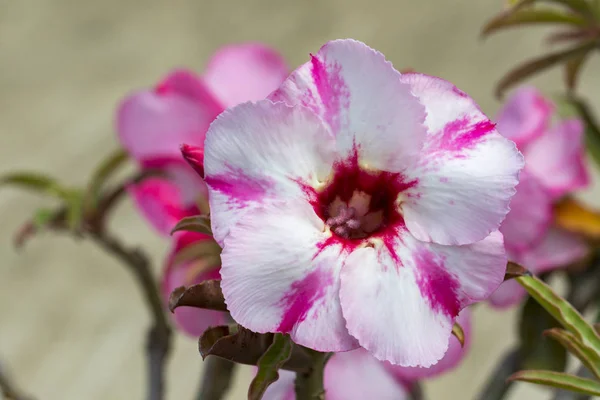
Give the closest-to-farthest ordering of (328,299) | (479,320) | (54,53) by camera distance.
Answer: (328,299), (479,320), (54,53)

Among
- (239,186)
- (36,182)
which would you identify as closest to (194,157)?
(239,186)

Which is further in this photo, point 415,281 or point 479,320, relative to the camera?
point 479,320

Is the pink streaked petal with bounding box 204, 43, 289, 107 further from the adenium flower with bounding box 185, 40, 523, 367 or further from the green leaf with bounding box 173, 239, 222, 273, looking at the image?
the adenium flower with bounding box 185, 40, 523, 367

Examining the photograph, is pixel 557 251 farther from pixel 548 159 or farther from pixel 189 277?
pixel 189 277

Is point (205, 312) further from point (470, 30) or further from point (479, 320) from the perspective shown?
point (470, 30)

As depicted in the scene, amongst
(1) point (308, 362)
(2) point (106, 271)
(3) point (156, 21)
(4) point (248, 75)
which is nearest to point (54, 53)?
(3) point (156, 21)

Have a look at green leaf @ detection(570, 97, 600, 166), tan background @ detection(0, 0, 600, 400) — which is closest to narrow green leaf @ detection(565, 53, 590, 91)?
green leaf @ detection(570, 97, 600, 166)
